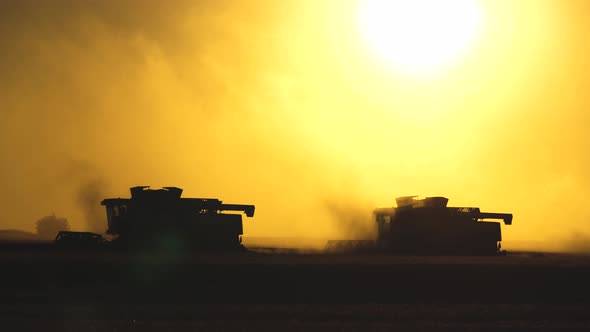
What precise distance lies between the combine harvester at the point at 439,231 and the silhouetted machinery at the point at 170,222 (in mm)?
12941

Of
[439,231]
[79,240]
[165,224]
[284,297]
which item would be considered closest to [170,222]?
[165,224]

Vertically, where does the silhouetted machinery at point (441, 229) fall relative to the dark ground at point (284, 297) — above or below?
above

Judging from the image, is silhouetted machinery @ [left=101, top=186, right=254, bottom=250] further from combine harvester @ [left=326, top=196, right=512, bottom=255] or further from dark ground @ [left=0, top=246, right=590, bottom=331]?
dark ground @ [left=0, top=246, right=590, bottom=331]

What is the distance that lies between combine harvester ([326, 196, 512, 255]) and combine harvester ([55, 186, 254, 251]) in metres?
12.8

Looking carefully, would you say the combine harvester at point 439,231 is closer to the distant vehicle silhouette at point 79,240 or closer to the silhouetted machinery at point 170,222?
the silhouetted machinery at point 170,222

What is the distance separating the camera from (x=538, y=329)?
969 inches

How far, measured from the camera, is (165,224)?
70688mm

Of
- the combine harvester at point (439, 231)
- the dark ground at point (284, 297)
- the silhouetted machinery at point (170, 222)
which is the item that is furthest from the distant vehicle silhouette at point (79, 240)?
the combine harvester at point (439, 231)

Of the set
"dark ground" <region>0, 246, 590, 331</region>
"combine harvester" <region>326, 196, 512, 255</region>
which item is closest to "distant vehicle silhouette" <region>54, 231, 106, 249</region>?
"dark ground" <region>0, 246, 590, 331</region>

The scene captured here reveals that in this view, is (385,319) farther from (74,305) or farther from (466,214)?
(466,214)

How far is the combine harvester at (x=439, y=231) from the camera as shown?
78625mm

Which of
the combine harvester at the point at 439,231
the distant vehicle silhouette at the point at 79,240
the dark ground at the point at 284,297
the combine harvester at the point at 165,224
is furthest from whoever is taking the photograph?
the combine harvester at the point at 439,231

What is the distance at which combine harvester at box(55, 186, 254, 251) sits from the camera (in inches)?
2741

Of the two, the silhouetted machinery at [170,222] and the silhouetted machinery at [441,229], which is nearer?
the silhouetted machinery at [170,222]
